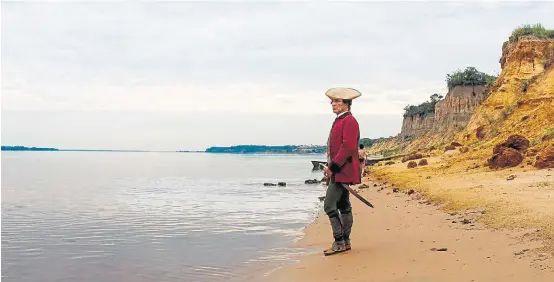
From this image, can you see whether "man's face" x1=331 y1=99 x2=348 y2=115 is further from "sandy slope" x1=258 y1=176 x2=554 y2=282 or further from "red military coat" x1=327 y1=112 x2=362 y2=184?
"sandy slope" x1=258 y1=176 x2=554 y2=282

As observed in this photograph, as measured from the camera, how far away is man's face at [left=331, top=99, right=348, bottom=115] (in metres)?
7.74

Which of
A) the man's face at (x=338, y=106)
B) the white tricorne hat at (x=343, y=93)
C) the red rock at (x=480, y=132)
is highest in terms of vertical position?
the red rock at (x=480, y=132)

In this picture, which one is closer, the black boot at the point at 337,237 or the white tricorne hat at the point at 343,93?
the white tricorne hat at the point at 343,93

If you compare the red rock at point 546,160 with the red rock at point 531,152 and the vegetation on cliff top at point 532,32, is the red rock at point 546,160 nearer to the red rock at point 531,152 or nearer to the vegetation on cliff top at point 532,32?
the red rock at point 531,152

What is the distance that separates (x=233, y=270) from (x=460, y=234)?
3577 millimetres

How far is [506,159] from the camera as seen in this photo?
18.4 metres

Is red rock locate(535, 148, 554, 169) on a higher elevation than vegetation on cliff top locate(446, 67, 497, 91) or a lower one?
lower

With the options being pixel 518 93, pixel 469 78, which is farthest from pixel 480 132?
pixel 469 78

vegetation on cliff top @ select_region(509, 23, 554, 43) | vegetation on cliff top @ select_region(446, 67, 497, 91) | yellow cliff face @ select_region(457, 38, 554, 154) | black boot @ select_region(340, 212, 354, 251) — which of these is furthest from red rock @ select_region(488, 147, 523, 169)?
vegetation on cliff top @ select_region(446, 67, 497, 91)

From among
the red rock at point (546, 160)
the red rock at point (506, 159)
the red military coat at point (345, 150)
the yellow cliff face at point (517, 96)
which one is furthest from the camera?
the yellow cliff face at point (517, 96)

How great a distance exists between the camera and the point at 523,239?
7.18 m

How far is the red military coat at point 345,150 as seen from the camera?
24.7ft

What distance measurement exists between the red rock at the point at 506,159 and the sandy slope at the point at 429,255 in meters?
8.66

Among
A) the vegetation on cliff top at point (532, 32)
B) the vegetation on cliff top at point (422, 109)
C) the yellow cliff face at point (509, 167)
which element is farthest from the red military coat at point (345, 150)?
the vegetation on cliff top at point (422, 109)
